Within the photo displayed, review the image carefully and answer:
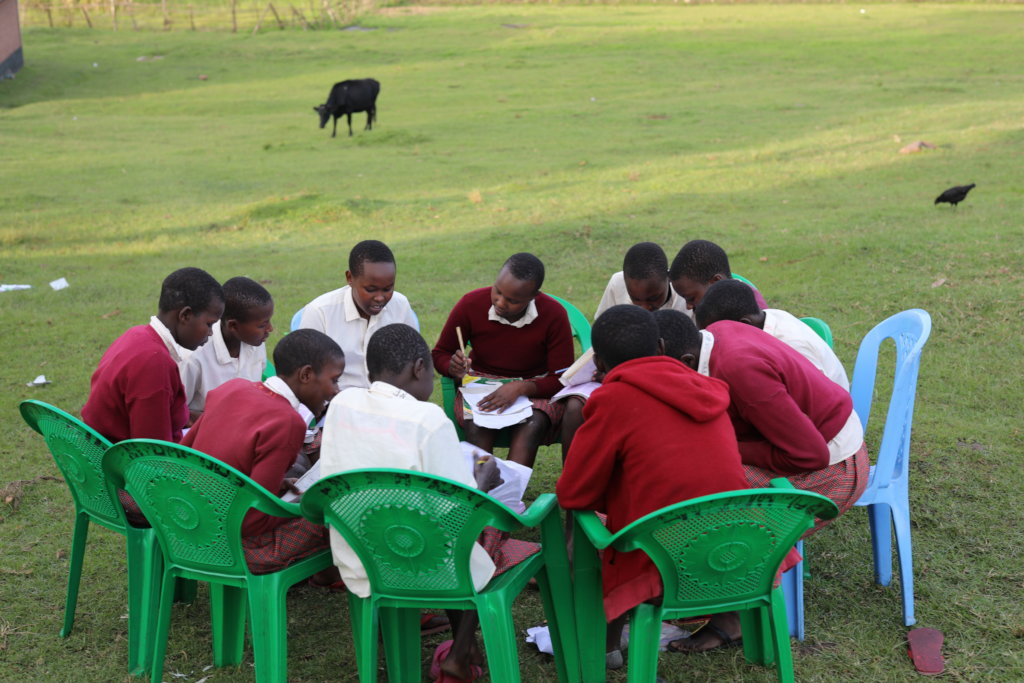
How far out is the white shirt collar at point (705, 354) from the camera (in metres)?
3.35

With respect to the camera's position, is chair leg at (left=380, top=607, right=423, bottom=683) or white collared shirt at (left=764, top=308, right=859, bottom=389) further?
white collared shirt at (left=764, top=308, right=859, bottom=389)

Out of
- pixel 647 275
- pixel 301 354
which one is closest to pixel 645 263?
pixel 647 275

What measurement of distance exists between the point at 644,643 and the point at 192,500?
1.43 meters

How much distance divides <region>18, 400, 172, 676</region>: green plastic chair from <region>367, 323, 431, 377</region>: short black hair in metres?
0.93

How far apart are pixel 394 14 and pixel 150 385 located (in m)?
38.1

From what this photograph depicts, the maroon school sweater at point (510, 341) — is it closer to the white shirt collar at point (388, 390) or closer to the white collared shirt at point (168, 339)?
the white collared shirt at point (168, 339)

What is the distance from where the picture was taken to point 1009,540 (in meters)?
4.13

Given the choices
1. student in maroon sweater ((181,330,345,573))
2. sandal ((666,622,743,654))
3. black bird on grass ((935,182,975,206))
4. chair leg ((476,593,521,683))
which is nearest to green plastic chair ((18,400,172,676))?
student in maroon sweater ((181,330,345,573))

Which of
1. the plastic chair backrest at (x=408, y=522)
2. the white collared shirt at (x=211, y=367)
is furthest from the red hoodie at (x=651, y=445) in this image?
the white collared shirt at (x=211, y=367)

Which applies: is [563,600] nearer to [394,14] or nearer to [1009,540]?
[1009,540]

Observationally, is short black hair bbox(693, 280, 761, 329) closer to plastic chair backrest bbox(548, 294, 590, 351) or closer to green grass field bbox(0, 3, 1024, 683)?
green grass field bbox(0, 3, 1024, 683)

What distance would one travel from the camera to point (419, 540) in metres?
2.83

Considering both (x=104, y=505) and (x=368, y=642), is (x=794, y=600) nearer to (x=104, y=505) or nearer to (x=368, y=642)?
(x=368, y=642)

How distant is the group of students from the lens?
2.95 metres
